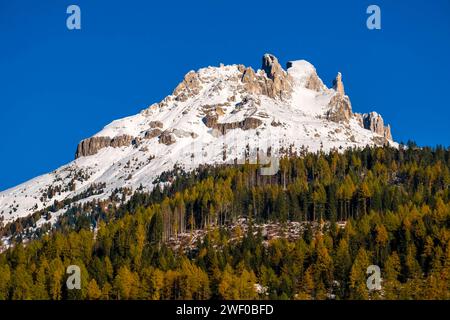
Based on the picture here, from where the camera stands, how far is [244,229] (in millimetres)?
189375

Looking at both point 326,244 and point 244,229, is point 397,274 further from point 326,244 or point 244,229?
point 244,229

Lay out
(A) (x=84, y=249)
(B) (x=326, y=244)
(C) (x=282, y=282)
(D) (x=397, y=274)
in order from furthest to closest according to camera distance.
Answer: (A) (x=84, y=249), (B) (x=326, y=244), (D) (x=397, y=274), (C) (x=282, y=282)

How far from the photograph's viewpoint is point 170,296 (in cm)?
13188

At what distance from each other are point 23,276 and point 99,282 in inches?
586

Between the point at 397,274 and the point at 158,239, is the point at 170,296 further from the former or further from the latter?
the point at 158,239

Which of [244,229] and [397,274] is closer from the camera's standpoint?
[397,274]

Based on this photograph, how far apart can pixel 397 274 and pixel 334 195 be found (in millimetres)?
59459

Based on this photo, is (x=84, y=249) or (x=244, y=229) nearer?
(x=84, y=249)
